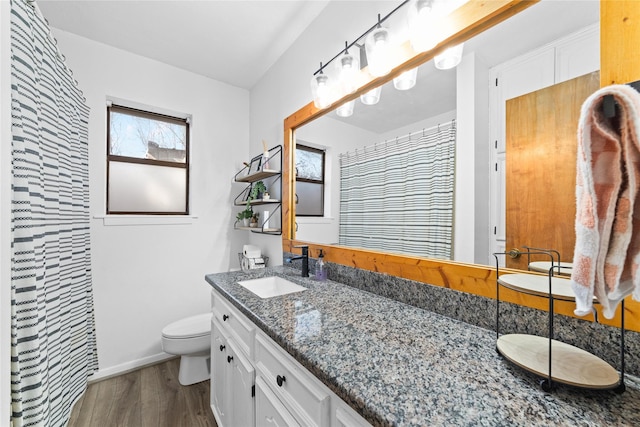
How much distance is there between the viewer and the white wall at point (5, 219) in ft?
2.76

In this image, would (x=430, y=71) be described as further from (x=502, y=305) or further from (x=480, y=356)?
(x=480, y=356)

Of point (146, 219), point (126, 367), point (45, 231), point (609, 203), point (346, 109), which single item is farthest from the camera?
point (146, 219)

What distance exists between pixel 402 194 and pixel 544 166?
21.1 inches

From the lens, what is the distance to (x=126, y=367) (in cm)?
215

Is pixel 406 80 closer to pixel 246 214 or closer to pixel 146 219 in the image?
pixel 246 214

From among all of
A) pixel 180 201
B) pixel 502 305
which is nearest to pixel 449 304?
pixel 502 305

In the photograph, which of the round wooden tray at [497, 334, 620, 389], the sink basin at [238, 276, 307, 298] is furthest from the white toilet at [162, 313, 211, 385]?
the round wooden tray at [497, 334, 620, 389]

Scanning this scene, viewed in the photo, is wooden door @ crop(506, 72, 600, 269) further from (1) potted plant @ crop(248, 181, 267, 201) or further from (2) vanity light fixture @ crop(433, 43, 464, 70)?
(1) potted plant @ crop(248, 181, 267, 201)

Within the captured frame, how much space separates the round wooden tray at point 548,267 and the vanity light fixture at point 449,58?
800 millimetres

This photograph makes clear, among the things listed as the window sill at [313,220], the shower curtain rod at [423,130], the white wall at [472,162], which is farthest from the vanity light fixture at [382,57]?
the window sill at [313,220]

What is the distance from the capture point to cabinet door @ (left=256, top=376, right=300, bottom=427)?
838 millimetres

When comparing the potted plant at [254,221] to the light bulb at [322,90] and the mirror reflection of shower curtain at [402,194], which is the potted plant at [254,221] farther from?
the light bulb at [322,90]

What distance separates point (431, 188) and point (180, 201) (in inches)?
92.7

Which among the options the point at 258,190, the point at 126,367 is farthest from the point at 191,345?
the point at 258,190
